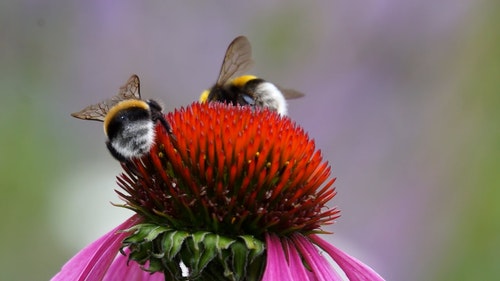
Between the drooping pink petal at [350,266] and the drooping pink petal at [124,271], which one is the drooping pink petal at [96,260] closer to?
the drooping pink petal at [124,271]

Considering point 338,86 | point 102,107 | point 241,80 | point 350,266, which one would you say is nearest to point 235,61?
point 241,80

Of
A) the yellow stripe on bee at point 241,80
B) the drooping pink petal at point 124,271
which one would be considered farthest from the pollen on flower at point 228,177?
the yellow stripe on bee at point 241,80

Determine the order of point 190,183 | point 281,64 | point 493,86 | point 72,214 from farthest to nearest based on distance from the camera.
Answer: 1. point 281,64
2. point 493,86
3. point 72,214
4. point 190,183

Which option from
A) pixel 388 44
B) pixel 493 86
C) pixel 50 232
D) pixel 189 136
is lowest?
pixel 50 232

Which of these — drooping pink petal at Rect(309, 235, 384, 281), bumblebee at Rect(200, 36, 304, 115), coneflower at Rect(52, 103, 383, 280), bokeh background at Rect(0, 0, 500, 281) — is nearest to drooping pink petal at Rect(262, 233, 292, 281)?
coneflower at Rect(52, 103, 383, 280)

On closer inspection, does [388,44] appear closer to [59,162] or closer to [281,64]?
[281,64]

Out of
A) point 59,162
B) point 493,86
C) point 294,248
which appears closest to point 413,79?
point 493,86
